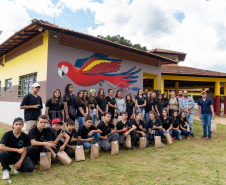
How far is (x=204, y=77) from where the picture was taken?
16.2 m

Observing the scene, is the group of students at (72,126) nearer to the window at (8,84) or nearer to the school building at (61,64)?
the school building at (61,64)

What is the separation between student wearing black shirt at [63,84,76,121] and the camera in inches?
211

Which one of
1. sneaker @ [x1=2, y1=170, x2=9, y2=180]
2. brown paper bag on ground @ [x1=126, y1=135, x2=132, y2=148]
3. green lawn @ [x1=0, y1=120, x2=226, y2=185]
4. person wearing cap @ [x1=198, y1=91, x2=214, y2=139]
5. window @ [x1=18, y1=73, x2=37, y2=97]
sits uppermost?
window @ [x1=18, y1=73, x2=37, y2=97]

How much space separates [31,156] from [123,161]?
6.87ft

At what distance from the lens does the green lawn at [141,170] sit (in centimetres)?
326

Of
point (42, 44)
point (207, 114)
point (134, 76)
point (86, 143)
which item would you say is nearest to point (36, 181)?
point (86, 143)

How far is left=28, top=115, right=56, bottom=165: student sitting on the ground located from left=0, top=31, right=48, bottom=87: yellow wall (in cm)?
342

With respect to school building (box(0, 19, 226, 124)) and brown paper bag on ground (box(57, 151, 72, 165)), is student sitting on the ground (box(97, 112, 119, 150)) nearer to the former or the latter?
brown paper bag on ground (box(57, 151, 72, 165))

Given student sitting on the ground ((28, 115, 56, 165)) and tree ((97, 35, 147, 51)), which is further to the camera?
tree ((97, 35, 147, 51))

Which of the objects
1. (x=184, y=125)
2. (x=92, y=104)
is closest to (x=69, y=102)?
(x=92, y=104)

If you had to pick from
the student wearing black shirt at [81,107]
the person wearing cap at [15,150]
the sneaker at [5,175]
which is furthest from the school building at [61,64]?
the sneaker at [5,175]

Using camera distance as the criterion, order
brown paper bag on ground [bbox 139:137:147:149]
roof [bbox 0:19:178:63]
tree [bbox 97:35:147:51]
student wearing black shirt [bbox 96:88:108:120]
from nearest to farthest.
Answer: brown paper bag on ground [bbox 139:137:147:149] < roof [bbox 0:19:178:63] < student wearing black shirt [bbox 96:88:108:120] < tree [bbox 97:35:147:51]


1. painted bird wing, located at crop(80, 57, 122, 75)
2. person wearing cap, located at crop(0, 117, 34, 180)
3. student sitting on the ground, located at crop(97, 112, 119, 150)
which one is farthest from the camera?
painted bird wing, located at crop(80, 57, 122, 75)

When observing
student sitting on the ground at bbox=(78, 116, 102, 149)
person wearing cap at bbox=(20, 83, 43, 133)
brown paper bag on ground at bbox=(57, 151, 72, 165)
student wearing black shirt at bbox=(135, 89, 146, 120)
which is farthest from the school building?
brown paper bag on ground at bbox=(57, 151, 72, 165)
